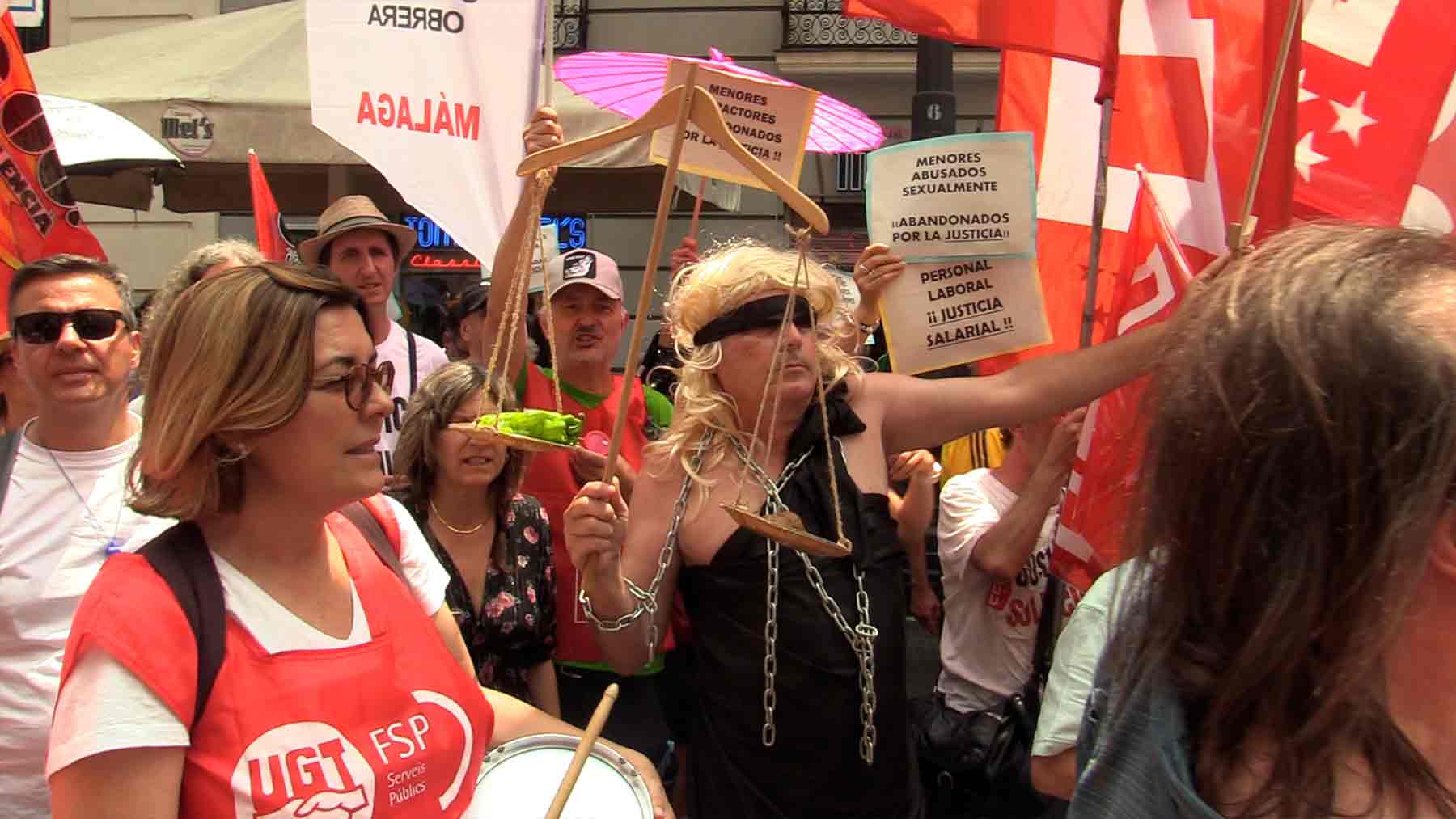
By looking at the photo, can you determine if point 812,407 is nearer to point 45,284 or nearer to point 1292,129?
point 1292,129

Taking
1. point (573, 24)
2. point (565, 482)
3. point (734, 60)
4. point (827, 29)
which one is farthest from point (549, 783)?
point (573, 24)

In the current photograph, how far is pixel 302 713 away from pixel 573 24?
11059mm

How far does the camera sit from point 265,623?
1701 mm

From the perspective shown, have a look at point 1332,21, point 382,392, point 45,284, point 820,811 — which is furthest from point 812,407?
point 45,284

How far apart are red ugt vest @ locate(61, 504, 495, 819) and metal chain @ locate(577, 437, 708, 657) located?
599 millimetres

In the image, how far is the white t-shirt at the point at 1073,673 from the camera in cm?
185

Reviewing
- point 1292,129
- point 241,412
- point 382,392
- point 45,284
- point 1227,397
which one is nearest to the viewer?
point 1227,397

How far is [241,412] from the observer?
174cm

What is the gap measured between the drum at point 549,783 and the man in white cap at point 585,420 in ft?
3.23

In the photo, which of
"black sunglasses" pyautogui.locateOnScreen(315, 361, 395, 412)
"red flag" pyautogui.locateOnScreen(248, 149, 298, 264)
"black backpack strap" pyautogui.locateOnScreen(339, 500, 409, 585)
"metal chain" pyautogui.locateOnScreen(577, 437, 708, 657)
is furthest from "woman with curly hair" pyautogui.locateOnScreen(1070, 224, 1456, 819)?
"red flag" pyautogui.locateOnScreen(248, 149, 298, 264)

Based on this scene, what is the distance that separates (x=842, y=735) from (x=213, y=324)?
1361 millimetres

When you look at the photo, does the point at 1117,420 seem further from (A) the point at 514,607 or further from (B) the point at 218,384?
(B) the point at 218,384

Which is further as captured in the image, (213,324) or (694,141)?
(694,141)

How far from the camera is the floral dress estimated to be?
3.14 metres
